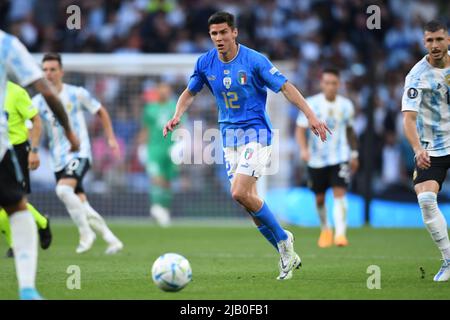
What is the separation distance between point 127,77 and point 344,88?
190 inches

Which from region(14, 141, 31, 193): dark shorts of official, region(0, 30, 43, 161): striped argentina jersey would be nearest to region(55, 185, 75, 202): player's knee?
region(14, 141, 31, 193): dark shorts of official

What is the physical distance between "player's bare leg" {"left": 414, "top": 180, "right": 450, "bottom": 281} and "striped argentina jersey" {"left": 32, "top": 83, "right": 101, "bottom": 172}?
5.51 m

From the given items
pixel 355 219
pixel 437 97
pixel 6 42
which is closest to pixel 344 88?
pixel 355 219

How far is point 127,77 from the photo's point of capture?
66.1 ft

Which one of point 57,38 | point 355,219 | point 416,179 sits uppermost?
point 57,38

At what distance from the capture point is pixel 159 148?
1925 centimetres

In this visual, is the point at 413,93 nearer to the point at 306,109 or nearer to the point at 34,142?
the point at 306,109

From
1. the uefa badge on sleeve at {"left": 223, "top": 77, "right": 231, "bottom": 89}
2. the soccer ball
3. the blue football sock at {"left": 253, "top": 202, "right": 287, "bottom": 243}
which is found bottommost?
the soccer ball

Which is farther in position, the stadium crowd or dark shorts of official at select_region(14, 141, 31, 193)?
the stadium crowd

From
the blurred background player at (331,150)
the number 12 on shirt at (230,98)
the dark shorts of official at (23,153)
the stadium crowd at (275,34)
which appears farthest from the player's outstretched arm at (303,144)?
the stadium crowd at (275,34)

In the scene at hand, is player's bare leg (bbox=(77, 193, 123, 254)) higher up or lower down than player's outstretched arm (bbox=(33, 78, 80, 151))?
lower down

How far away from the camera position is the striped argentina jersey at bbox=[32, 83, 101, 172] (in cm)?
1260

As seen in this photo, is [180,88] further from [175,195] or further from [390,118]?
[390,118]

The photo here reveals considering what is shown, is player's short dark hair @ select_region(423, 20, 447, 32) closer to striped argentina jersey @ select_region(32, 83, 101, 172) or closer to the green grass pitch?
the green grass pitch
